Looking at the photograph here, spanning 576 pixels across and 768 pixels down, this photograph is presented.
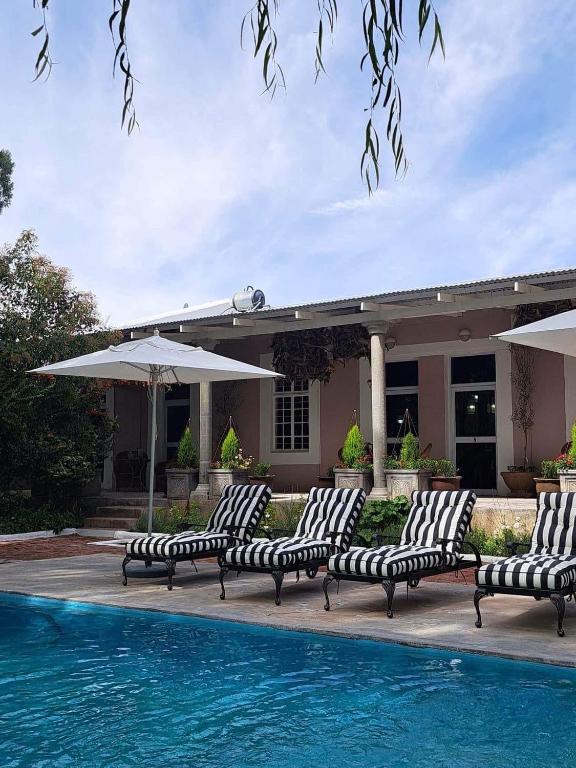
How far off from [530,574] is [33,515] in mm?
10297

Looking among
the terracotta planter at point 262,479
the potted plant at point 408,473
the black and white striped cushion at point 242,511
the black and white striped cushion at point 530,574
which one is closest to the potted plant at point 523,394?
the potted plant at point 408,473

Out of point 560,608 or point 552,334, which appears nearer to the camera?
point 560,608

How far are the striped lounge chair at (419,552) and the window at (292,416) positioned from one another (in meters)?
8.00

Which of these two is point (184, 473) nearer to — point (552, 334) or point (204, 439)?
point (204, 439)

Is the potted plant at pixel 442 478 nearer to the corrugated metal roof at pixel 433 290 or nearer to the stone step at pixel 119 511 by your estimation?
the corrugated metal roof at pixel 433 290

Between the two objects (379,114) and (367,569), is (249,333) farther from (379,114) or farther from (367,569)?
(379,114)

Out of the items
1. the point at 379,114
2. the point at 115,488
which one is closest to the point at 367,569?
the point at 379,114

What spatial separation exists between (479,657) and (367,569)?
1590mm

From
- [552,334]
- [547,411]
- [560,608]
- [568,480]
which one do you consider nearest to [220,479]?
[547,411]

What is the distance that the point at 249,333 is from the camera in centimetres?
1505

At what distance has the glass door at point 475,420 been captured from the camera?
14922 mm

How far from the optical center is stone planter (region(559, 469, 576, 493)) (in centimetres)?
1103

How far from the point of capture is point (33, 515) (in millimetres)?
14703

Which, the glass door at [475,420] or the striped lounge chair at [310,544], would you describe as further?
the glass door at [475,420]
